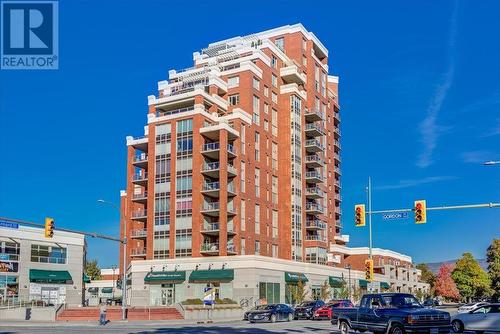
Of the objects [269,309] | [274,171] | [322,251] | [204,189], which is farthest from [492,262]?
[269,309]

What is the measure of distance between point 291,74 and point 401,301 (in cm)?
6811

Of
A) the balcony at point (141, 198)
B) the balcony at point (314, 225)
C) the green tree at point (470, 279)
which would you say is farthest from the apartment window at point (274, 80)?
the green tree at point (470, 279)

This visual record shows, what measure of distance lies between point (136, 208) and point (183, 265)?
1424cm

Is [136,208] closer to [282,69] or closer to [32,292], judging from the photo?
[32,292]

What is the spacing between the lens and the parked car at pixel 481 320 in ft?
104

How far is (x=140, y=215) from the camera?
83750mm

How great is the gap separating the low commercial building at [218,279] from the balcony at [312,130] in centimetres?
2050

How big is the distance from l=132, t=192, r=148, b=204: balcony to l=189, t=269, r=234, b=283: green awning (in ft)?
47.4

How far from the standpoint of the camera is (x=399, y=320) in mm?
24703

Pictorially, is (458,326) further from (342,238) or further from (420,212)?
(342,238)

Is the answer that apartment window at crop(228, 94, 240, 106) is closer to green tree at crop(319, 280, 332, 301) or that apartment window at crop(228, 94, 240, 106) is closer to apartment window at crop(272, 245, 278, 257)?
apartment window at crop(272, 245, 278, 257)

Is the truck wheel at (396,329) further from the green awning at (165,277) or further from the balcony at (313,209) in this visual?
the balcony at (313,209)

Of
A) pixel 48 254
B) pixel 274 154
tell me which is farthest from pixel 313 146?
pixel 48 254

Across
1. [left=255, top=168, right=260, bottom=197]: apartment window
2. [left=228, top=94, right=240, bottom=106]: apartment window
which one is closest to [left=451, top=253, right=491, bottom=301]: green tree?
[left=255, top=168, right=260, bottom=197]: apartment window
